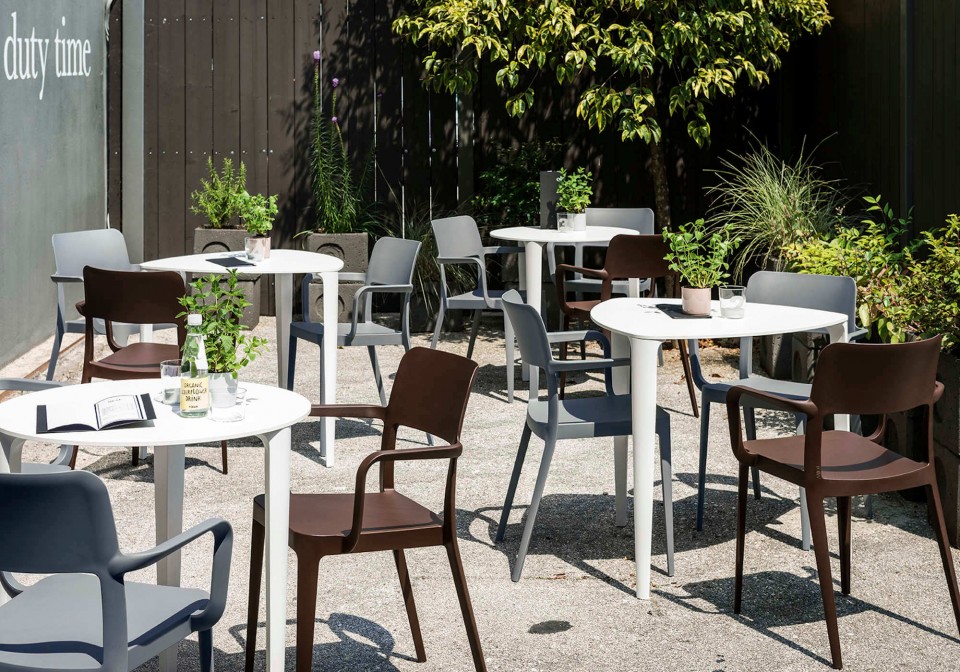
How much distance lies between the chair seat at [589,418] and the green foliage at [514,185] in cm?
425

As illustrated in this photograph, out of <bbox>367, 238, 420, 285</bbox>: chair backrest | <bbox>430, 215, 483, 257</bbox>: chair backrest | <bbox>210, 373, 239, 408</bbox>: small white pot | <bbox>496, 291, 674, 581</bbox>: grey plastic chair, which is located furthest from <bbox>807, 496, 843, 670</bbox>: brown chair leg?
<bbox>430, 215, 483, 257</bbox>: chair backrest

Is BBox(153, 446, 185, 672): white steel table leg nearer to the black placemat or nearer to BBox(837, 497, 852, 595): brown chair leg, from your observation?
the black placemat

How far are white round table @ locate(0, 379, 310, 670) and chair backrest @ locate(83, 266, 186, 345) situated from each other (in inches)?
63.5

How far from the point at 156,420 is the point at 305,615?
0.56 m

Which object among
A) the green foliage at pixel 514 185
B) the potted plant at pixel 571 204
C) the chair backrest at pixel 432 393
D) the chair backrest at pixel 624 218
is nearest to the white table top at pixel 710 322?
the chair backrest at pixel 432 393

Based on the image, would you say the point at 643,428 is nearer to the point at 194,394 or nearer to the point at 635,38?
the point at 194,394

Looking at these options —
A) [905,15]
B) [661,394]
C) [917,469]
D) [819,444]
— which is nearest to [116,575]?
[819,444]

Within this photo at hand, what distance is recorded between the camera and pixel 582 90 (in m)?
8.81

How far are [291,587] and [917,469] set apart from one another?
1878 mm

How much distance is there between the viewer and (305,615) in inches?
111

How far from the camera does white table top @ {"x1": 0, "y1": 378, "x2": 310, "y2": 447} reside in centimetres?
262

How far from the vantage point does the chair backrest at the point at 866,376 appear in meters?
3.22

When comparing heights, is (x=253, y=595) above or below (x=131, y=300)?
below

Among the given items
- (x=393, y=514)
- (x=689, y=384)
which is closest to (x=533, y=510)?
(x=393, y=514)
